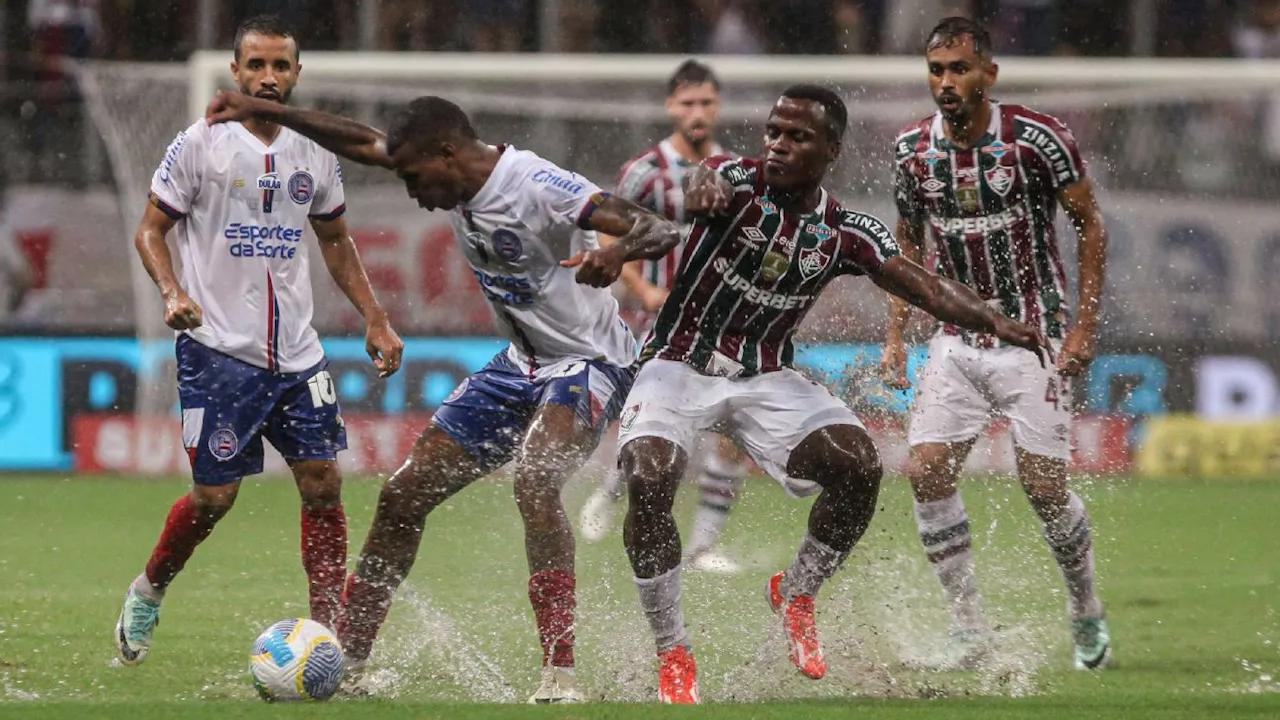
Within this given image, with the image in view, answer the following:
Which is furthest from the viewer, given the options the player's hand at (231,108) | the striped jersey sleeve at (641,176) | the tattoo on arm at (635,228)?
the striped jersey sleeve at (641,176)

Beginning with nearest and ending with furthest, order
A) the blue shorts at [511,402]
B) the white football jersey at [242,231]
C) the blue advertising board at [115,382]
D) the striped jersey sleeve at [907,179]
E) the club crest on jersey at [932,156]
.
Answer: the blue shorts at [511,402] → the white football jersey at [242,231] → the club crest on jersey at [932,156] → the striped jersey sleeve at [907,179] → the blue advertising board at [115,382]

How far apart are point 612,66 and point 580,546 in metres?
4.69

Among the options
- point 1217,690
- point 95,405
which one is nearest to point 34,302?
point 95,405

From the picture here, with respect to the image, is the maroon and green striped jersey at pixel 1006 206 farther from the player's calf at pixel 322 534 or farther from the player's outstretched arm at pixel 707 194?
the player's calf at pixel 322 534

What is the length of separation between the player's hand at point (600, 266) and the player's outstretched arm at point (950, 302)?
1070 millimetres

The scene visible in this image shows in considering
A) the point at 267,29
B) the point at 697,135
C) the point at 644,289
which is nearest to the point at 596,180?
the point at 697,135

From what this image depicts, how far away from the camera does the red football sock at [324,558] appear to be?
630 centimetres

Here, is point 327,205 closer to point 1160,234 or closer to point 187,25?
point 1160,234

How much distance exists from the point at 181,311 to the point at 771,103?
7394mm

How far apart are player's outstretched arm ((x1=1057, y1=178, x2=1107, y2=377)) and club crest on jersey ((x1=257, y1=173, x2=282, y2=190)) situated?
108 inches

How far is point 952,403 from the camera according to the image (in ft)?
22.6

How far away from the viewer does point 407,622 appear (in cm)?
732

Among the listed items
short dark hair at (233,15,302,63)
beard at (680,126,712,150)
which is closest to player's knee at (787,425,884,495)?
short dark hair at (233,15,302,63)

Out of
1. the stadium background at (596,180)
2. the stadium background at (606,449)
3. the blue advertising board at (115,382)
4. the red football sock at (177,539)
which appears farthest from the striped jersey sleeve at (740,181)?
the blue advertising board at (115,382)
